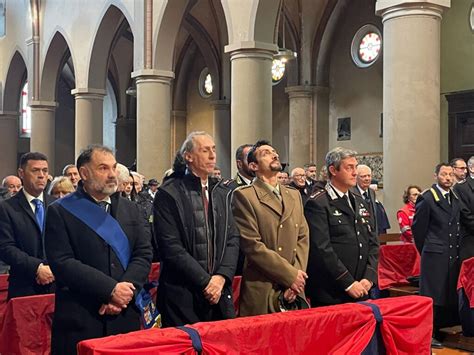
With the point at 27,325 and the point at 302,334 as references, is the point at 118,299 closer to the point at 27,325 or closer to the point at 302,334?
the point at 302,334

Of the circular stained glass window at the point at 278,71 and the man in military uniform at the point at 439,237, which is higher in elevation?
the circular stained glass window at the point at 278,71

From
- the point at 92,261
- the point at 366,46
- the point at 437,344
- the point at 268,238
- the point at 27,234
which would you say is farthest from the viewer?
the point at 366,46

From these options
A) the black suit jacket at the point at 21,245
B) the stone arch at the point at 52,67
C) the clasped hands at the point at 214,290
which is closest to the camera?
the clasped hands at the point at 214,290

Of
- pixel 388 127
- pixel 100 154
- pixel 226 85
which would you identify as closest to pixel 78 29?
pixel 226 85

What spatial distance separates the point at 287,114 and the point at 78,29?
6.37 meters

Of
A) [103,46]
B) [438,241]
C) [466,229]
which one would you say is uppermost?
[103,46]

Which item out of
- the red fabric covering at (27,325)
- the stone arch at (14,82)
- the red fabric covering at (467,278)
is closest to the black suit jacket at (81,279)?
the red fabric covering at (27,325)

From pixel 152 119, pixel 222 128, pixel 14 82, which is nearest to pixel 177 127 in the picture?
pixel 222 128

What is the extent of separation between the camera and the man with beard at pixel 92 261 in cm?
353

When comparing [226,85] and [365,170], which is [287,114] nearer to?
[226,85]

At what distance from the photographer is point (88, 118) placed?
17.3 m

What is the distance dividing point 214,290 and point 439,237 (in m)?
3.39

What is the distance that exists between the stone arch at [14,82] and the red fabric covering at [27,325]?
1991 cm

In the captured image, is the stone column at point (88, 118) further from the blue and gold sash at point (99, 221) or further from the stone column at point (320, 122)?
the blue and gold sash at point (99, 221)
